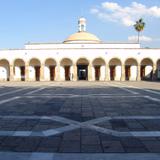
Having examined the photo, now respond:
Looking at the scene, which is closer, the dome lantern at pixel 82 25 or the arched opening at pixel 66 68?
the arched opening at pixel 66 68

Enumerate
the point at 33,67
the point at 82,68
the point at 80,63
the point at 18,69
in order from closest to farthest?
the point at 80,63, the point at 33,67, the point at 18,69, the point at 82,68

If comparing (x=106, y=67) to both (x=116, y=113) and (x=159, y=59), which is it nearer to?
(x=159, y=59)

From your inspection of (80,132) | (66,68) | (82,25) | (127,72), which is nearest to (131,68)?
(127,72)

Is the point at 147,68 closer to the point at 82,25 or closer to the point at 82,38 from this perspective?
the point at 82,38

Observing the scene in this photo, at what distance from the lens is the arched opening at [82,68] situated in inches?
2142

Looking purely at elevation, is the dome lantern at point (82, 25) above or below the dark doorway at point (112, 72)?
above

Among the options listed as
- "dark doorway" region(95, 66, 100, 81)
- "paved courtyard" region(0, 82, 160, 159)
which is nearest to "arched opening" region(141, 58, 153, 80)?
"dark doorway" region(95, 66, 100, 81)

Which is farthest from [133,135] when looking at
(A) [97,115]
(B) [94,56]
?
(B) [94,56]

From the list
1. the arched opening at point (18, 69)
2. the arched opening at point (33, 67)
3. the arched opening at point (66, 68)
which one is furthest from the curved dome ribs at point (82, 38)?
the arched opening at point (18, 69)

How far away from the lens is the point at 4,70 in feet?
182

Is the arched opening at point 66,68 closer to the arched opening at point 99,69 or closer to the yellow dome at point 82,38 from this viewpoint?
the arched opening at point 99,69

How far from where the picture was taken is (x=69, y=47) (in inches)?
2211

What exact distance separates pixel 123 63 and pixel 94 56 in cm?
480

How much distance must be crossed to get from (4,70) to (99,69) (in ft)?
52.4
